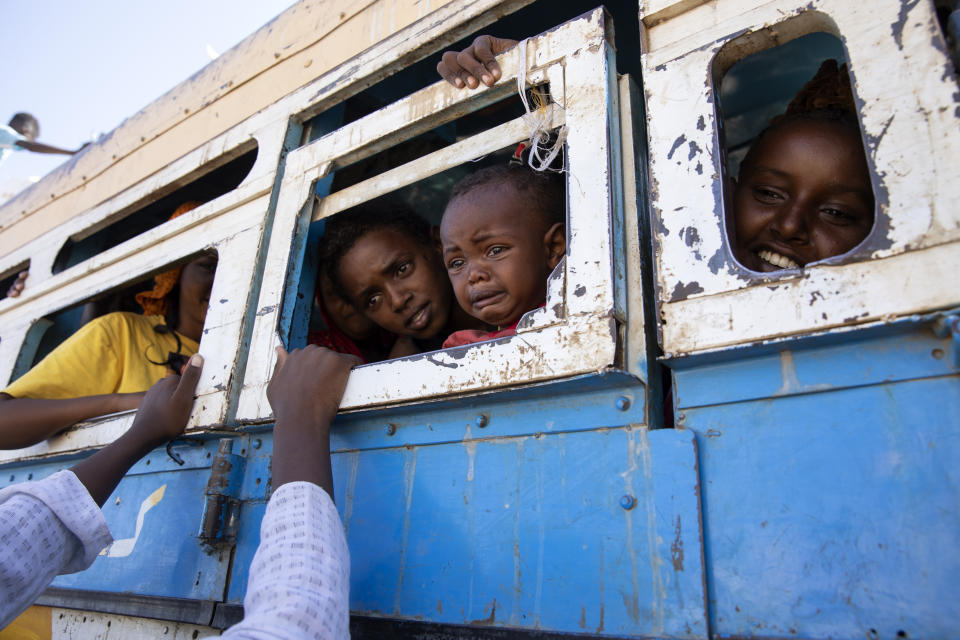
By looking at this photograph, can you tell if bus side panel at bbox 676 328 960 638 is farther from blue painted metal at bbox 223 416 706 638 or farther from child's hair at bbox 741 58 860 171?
child's hair at bbox 741 58 860 171

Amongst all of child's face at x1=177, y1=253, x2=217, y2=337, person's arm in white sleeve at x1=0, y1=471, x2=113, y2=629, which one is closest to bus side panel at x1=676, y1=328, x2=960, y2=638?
person's arm in white sleeve at x1=0, y1=471, x2=113, y2=629

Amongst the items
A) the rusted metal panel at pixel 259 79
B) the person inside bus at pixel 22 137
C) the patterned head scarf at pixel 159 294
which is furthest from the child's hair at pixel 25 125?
the patterned head scarf at pixel 159 294

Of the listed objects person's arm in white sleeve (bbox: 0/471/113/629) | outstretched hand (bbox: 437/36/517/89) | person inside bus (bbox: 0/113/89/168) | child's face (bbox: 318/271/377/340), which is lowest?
person's arm in white sleeve (bbox: 0/471/113/629)

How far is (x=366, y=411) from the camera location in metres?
1.35

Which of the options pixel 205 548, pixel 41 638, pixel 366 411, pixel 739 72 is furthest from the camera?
pixel 739 72

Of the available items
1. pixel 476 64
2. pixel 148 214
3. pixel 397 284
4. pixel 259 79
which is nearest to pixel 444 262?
pixel 397 284

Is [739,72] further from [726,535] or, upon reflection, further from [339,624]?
[339,624]

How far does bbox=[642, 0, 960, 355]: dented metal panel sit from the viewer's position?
848 mm

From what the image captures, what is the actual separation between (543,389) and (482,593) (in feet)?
1.25

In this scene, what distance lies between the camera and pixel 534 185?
1.73 meters

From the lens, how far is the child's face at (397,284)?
205 centimetres

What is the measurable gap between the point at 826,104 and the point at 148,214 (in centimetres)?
300

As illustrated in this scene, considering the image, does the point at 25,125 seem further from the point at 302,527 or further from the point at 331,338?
the point at 302,527

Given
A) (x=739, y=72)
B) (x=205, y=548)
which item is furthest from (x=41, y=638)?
(x=739, y=72)
